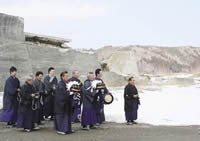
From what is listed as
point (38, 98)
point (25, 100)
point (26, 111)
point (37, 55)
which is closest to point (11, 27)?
point (37, 55)

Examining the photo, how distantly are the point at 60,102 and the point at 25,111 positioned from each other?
0.87m

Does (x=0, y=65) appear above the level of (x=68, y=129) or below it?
above

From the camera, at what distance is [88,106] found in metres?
6.80

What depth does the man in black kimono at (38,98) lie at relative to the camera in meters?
6.65

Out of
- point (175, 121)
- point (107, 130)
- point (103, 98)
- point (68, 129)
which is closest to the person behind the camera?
point (68, 129)

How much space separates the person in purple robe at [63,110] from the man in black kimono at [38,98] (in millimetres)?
656

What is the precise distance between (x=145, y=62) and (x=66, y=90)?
200ft

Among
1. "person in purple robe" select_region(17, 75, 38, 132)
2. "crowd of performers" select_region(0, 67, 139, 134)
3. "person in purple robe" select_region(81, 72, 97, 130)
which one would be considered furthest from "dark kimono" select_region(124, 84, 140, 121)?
"person in purple robe" select_region(17, 75, 38, 132)

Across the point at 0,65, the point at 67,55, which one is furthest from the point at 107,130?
the point at 67,55

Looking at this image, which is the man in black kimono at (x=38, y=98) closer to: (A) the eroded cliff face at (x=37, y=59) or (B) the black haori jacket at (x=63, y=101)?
(B) the black haori jacket at (x=63, y=101)

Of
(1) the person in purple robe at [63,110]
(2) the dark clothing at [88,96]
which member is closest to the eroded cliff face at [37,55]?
(2) the dark clothing at [88,96]

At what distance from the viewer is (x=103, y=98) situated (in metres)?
7.41

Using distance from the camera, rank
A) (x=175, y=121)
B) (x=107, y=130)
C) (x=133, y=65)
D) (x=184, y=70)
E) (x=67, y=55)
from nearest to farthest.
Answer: (x=107, y=130), (x=175, y=121), (x=67, y=55), (x=133, y=65), (x=184, y=70)

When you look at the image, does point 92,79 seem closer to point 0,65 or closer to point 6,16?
point 0,65
